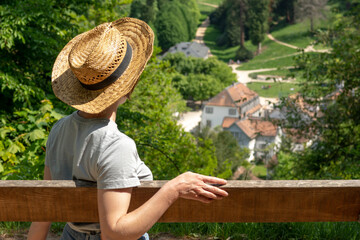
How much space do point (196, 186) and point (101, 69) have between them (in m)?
0.58

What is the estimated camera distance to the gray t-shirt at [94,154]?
1.61m

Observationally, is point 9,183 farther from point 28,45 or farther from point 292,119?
point 292,119

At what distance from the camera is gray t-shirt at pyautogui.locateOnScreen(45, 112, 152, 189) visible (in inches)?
63.4

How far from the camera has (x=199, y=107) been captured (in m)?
75.9

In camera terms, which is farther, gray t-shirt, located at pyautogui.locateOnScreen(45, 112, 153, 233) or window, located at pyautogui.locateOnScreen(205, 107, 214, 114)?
window, located at pyautogui.locateOnScreen(205, 107, 214, 114)

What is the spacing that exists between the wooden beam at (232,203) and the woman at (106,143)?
0.09 m

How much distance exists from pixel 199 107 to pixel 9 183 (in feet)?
243

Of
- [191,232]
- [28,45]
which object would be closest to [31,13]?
[28,45]

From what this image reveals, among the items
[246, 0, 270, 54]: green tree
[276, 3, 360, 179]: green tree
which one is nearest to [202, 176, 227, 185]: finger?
[276, 3, 360, 179]: green tree

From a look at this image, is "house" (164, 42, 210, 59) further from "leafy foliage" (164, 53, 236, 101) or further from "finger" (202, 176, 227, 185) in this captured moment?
"finger" (202, 176, 227, 185)

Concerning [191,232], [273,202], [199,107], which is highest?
[273,202]

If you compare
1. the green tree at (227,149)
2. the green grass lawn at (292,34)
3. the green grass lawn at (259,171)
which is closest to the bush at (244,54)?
the green grass lawn at (292,34)

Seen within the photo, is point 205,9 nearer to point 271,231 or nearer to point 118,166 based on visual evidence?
point 271,231

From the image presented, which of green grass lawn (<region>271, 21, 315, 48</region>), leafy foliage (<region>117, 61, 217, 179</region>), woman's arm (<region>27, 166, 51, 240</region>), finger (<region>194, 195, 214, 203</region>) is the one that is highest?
finger (<region>194, 195, 214, 203</region>)
